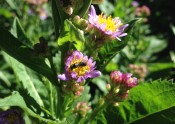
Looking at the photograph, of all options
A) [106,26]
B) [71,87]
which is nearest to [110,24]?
[106,26]

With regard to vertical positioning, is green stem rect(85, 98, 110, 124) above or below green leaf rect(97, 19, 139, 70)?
below

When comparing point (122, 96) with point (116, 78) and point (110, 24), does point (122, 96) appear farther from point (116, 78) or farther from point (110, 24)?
point (110, 24)

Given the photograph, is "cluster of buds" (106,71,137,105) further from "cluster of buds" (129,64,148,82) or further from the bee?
"cluster of buds" (129,64,148,82)

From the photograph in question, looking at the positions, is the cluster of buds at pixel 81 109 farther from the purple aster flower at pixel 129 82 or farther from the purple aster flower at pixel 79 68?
the purple aster flower at pixel 79 68

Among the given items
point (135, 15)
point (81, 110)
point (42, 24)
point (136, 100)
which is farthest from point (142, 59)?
point (136, 100)

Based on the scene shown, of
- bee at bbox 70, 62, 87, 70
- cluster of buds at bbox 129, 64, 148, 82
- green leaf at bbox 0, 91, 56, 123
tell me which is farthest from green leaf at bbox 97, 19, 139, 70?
cluster of buds at bbox 129, 64, 148, 82

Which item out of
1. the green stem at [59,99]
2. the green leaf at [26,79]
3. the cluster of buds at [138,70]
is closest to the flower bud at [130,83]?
the green stem at [59,99]
